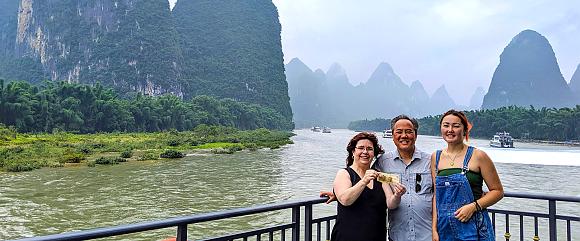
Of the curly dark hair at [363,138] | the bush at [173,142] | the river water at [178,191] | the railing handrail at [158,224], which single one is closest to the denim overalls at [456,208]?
the curly dark hair at [363,138]

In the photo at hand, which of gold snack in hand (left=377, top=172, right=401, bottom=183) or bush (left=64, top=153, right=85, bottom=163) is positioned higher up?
gold snack in hand (left=377, top=172, right=401, bottom=183)

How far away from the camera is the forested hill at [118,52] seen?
9056 cm

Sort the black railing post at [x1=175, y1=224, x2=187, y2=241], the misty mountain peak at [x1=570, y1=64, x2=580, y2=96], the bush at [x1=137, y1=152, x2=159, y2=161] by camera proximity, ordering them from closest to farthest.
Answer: the black railing post at [x1=175, y1=224, x2=187, y2=241] < the bush at [x1=137, y1=152, x2=159, y2=161] < the misty mountain peak at [x1=570, y1=64, x2=580, y2=96]

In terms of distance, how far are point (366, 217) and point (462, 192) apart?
1.50ft

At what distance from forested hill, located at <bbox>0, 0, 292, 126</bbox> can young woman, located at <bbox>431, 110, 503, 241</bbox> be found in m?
92.7

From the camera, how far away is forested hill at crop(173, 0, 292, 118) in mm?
115625

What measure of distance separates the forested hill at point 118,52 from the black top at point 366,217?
92.5 metres

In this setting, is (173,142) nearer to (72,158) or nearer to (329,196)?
(72,158)

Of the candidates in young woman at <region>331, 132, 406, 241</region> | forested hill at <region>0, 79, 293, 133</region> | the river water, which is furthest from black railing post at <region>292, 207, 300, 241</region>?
forested hill at <region>0, 79, 293, 133</region>

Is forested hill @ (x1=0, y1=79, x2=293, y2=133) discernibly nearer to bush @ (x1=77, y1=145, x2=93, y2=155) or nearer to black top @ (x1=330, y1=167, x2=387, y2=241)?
bush @ (x1=77, y1=145, x2=93, y2=155)

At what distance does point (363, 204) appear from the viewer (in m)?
1.99

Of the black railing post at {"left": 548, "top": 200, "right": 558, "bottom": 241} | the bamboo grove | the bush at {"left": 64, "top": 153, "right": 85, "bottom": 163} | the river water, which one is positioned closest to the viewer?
the black railing post at {"left": 548, "top": 200, "right": 558, "bottom": 241}

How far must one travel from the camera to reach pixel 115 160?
2289cm

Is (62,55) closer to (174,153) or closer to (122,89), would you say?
(122,89)
